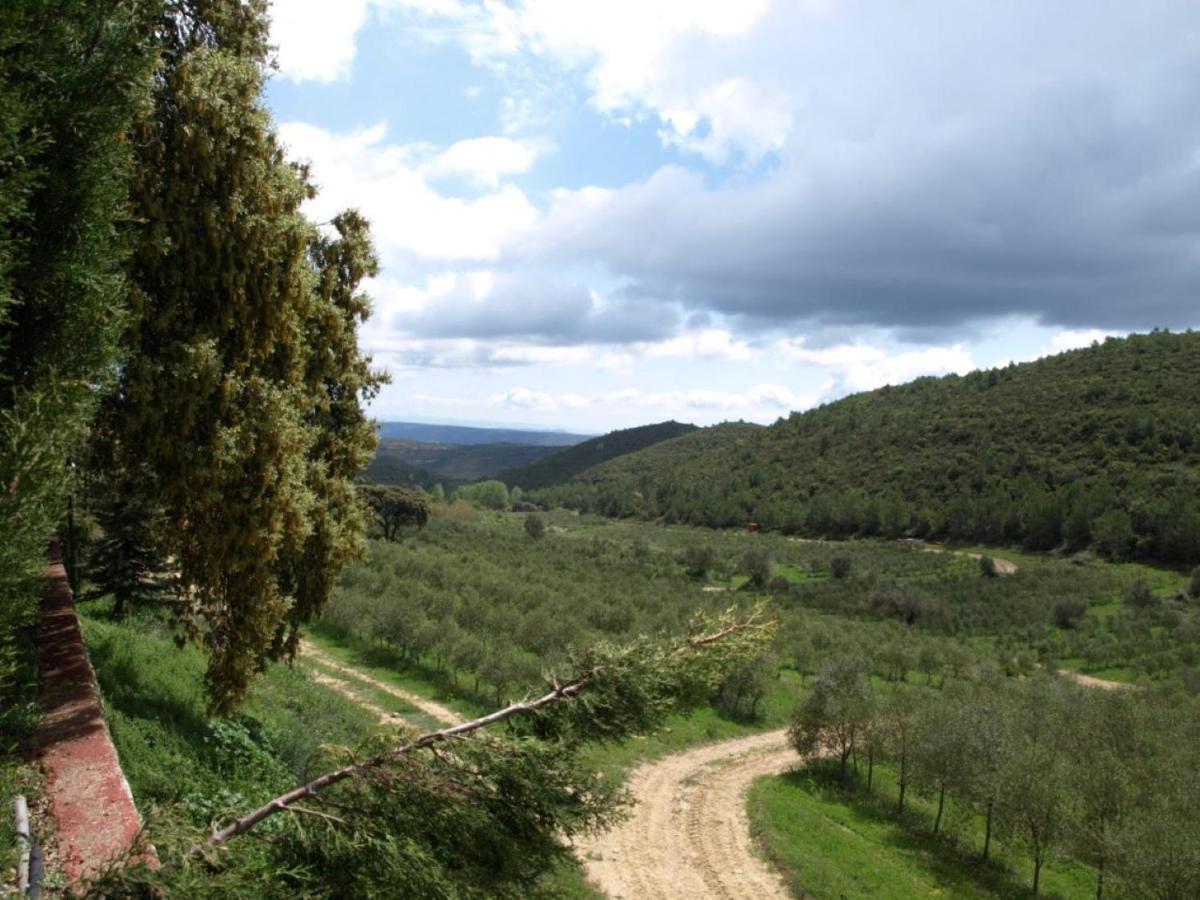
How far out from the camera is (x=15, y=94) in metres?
4.77

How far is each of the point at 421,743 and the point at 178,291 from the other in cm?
696

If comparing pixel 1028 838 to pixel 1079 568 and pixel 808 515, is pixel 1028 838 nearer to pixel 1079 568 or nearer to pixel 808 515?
pixel 1079 568

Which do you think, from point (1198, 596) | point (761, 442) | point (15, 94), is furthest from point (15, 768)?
point (761, 442)

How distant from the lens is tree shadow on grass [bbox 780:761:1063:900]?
19344 mm

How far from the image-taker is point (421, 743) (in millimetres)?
5031

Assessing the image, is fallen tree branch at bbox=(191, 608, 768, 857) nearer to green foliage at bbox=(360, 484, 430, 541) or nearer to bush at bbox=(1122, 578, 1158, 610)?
green foliage at bbox=(360, 484, 430, 541)

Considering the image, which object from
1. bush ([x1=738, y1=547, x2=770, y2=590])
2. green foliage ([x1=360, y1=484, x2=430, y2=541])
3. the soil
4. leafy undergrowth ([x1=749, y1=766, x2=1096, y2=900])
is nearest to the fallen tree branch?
the soil

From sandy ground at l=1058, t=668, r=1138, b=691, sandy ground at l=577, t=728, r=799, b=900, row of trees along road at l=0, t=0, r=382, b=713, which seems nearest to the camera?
→ row of trees along road at l=0, t=0, r=382, b=713

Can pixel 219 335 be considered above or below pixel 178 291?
below

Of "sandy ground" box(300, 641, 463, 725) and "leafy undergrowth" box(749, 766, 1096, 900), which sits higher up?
"sandy ground" box(300, 641, 463, 725)

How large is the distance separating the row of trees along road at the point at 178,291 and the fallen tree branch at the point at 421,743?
2.09 metres

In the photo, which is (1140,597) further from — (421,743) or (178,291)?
(178,291)

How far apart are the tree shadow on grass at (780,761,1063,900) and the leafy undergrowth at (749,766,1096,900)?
0.09ft

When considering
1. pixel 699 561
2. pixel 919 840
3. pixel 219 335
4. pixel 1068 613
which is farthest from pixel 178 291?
pixel 699 561
